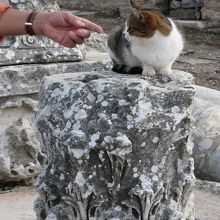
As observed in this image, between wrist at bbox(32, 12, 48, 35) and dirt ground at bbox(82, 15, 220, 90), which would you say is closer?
wrist at bbox(32, 12, 48, 35)

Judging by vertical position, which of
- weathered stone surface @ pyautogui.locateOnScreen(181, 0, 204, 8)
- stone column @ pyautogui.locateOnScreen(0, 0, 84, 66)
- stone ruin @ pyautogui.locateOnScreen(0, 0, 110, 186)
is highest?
stone column @ pyautogui.locateOnScreen(0, 0, 84, 66)

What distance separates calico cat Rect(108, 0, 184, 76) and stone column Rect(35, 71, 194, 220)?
243mm

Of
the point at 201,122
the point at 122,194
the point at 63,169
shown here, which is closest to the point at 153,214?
the point at 122,194

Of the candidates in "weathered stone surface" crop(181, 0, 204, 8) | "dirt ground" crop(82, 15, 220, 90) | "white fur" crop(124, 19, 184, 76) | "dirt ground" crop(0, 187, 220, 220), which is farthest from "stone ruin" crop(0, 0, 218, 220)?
"weathered stone surface" crop(181, 0, 204, 8)

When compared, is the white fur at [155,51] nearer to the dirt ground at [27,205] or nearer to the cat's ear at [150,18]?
the cat's ear at [150,18]

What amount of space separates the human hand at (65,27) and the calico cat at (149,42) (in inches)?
9.6

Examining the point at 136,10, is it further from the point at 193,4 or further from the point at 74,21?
the point at 193,4

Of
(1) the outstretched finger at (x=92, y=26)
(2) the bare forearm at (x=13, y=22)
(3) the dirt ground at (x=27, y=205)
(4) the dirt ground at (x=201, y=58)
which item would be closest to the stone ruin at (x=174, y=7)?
(4) the dirt ground at (x=201, y=58)

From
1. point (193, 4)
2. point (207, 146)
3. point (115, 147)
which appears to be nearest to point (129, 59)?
point (115, 147)

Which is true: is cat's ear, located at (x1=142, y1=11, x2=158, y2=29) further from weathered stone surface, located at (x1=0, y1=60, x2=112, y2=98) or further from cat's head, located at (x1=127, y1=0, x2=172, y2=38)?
weathered stone surface, located at (x1=0, y1=60, x2=112, y2=98)

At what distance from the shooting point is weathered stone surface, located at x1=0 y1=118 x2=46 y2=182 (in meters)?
3.96

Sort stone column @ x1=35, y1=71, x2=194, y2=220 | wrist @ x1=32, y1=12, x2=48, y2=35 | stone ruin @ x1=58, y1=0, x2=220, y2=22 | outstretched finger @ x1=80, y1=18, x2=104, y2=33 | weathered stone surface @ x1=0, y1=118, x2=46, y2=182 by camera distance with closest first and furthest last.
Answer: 1. stone column @ x1=35, y1=71, x2=194, y2=220
2. outstretched finger @ x1=80, y1=18, x2=104, y2=33
3. wrist @ x1=32, y1=12, x2=48, y2=35
4. weathered stone surface @ x1=0, y1=118, x2=46, y2=182
5. stone ruin @ x1=58, y1=0, x2=220, y2=22

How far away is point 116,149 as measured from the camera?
2.38m

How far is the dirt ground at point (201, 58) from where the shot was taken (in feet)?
26.3
